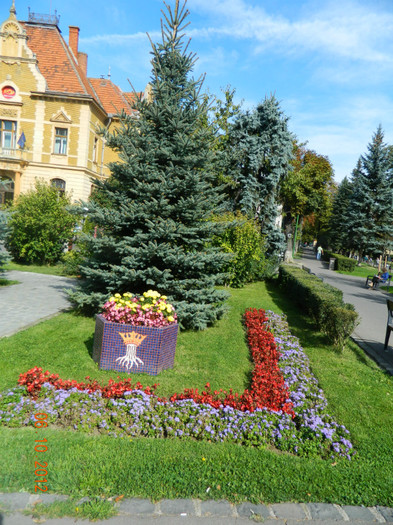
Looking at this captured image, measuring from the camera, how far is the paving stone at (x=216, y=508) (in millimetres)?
3385

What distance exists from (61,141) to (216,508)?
2722 cm

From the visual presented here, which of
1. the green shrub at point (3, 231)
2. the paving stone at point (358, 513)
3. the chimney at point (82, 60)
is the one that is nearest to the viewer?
the paving stone at point (358, 513)

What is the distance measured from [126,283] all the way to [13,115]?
23166mm

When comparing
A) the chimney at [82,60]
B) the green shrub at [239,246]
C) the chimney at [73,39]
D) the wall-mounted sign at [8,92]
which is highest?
the chimney at [73,39]

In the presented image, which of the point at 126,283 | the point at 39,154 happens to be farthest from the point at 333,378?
the point at 39,154

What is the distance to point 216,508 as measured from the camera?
343 cm

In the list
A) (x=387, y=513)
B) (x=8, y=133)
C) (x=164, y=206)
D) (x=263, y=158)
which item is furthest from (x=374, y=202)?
(x=387, y=513)

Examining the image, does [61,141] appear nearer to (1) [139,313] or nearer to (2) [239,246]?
(2) [239,246]

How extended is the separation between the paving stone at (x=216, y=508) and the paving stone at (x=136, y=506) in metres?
0.44

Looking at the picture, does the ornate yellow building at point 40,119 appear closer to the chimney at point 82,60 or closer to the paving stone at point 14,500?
the chimney at point 82,60

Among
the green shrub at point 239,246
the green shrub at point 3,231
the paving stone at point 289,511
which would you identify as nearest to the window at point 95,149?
the green shrub at point 239,246

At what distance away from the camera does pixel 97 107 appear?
2748cm

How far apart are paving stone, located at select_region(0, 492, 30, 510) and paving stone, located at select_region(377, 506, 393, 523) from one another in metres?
3.13

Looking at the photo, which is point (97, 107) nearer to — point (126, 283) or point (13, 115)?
point (13, 115)
